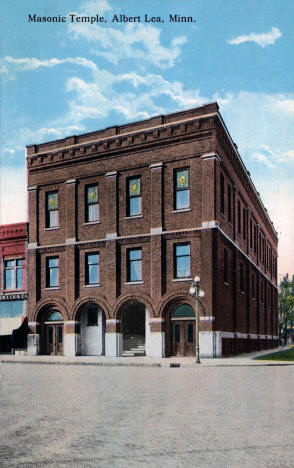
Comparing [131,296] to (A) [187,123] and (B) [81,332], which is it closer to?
(B) [81,332]

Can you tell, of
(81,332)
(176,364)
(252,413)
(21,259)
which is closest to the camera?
(252,413)

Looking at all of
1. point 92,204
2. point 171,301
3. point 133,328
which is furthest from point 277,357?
point 92,204

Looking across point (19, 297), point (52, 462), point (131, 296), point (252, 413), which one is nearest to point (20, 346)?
→ point (19, 297)

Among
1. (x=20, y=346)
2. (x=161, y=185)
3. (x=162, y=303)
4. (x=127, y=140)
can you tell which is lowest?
(x=20, y=346)

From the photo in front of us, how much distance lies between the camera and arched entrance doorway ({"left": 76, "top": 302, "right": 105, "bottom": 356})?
1389 inches

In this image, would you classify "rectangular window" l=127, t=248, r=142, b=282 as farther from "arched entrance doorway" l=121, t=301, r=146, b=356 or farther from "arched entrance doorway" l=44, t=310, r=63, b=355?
"arched entrance doorway" l=44, t=310, r=63, b=355

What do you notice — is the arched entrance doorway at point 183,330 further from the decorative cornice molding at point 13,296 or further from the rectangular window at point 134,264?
the decorative cornice molding at point 13,296

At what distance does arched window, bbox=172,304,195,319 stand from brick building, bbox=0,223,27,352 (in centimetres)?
1080

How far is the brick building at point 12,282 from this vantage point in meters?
38.1

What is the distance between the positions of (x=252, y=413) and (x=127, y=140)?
85.5 ft

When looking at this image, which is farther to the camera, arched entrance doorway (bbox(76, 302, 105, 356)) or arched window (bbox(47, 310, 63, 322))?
arched window (bbox(47, 310, 63, 322))

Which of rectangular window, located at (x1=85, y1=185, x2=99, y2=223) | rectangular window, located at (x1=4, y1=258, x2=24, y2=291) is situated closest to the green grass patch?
rectangular window, located at (x1=85, y1=185, x2=99, y2=223)

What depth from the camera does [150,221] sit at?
33562 millimetres

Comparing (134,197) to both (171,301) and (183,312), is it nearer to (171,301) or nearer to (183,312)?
(171,301)
